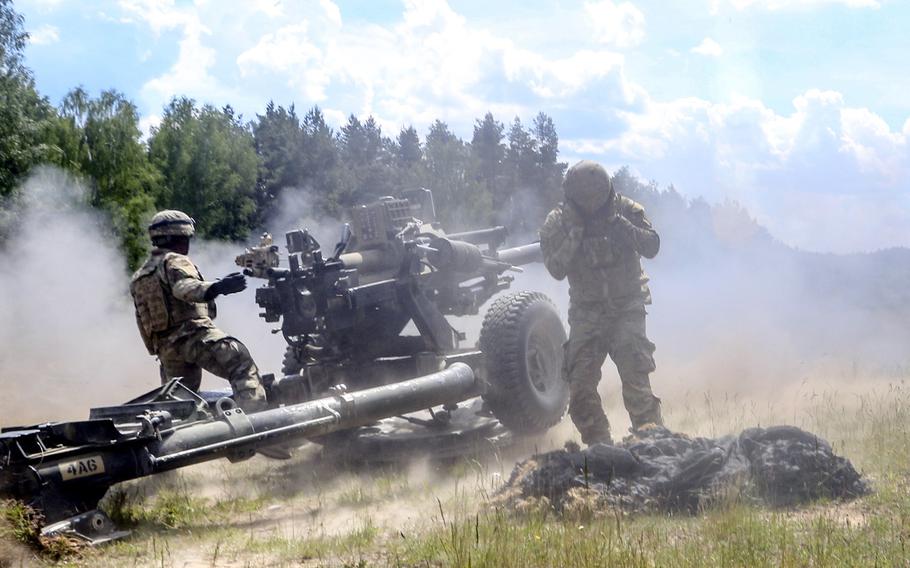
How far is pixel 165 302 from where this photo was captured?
7648 mm

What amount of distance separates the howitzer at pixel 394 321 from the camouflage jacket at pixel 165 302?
73 cm

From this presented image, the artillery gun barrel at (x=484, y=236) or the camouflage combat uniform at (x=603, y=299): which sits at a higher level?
the artillery gun barrel at (x=484, y=236)

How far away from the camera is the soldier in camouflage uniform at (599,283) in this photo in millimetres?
8359

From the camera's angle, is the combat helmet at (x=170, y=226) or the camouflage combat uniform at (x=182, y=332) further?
the combat helmet at (x=170, y=226)

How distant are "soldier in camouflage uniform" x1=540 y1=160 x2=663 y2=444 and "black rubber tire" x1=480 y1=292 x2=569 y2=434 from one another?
481 mm

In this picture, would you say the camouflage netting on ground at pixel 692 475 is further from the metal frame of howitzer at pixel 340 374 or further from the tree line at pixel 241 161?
the tree line at pixel 241 161

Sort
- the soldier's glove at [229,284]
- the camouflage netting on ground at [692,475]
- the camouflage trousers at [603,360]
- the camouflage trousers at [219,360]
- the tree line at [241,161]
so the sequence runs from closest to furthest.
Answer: the camouflage netting on ground at [692,475] → the soldier's glove at [229,284] → the camouflage trousers at [219,360] → the camouflage trousers at [603,360] → the tree line at [241,161]

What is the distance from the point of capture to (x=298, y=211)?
38.5 metres

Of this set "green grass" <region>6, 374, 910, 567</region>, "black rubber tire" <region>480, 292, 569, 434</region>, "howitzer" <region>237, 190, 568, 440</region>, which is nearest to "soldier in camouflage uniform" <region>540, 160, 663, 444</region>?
"black rubber tire" <region>480, 292, 569, 434</region>

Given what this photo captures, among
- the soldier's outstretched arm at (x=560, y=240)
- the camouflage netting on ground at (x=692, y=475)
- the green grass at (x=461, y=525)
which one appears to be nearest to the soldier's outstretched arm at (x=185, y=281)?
the green grass at (x=461, y=525)

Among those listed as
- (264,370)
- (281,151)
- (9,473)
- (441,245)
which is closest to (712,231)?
(264,370)

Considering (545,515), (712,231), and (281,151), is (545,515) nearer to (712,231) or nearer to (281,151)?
(712,231)

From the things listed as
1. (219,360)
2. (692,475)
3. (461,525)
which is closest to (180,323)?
(219,360)

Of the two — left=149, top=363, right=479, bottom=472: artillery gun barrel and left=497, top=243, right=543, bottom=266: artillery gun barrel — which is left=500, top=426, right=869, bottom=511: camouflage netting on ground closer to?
left=149, top=363, right=479, bottom=472: artillery gun barrel
